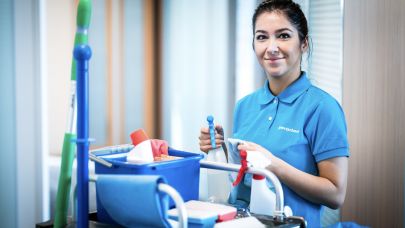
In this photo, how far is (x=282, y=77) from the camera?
1.51 meters

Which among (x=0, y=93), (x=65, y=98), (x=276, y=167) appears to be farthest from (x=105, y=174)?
(x=65, y=98)

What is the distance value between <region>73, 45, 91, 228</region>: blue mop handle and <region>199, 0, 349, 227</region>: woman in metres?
0.40

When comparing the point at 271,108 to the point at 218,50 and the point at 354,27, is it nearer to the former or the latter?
the point at 354,27

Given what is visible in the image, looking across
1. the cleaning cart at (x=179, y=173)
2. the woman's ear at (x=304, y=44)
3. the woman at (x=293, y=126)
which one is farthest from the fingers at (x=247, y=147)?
the woman's ear at (x=304, y=44)

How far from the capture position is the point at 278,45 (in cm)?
146

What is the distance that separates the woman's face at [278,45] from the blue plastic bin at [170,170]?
52cm

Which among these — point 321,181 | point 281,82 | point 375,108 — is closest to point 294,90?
point 281,82

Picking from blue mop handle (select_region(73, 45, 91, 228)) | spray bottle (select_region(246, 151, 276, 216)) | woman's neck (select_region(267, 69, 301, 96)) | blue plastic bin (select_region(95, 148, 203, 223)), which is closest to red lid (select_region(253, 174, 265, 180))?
spray bottle (select_region(246, 151, 276, 216))

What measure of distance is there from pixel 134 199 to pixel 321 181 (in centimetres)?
63

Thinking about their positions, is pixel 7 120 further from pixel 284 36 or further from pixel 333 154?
pixel 333 154

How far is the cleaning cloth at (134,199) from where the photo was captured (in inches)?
32.6

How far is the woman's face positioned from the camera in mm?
1454

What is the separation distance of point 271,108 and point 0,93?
4.64ft

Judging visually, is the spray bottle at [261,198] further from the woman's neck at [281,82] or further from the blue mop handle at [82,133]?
the woman's neck at [281,82]
